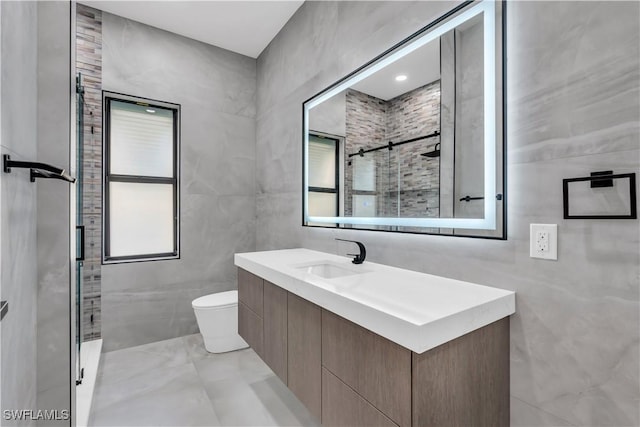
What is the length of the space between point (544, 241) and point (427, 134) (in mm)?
711

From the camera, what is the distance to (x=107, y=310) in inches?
103

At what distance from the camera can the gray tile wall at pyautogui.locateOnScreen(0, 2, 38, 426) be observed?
87 cm

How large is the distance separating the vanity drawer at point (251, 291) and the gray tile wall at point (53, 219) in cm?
89

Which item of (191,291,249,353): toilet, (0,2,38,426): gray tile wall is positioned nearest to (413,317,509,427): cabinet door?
(0,2,38,426): gray tile wall

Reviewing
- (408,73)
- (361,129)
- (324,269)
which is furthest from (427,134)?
(324,269)

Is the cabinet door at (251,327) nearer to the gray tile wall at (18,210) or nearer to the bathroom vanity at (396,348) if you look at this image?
the bathroom vanity at (396,348)

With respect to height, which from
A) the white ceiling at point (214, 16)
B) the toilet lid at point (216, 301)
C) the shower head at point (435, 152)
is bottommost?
the toilet lid at point (216, 301)

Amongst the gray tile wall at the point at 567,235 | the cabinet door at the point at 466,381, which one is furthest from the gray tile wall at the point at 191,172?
the cabinet door at the point at 466,381

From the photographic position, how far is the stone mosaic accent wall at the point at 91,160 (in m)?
2.51

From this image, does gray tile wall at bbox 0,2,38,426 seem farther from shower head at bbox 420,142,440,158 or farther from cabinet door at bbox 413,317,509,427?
shower head at bbox 420,142,440,158

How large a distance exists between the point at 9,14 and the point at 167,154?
2151mm

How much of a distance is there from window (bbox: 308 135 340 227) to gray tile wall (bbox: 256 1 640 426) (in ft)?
3.02

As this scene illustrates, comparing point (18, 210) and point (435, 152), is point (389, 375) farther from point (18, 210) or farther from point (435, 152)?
point (18, 210)

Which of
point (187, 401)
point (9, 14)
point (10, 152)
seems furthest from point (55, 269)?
point (187, 401)
